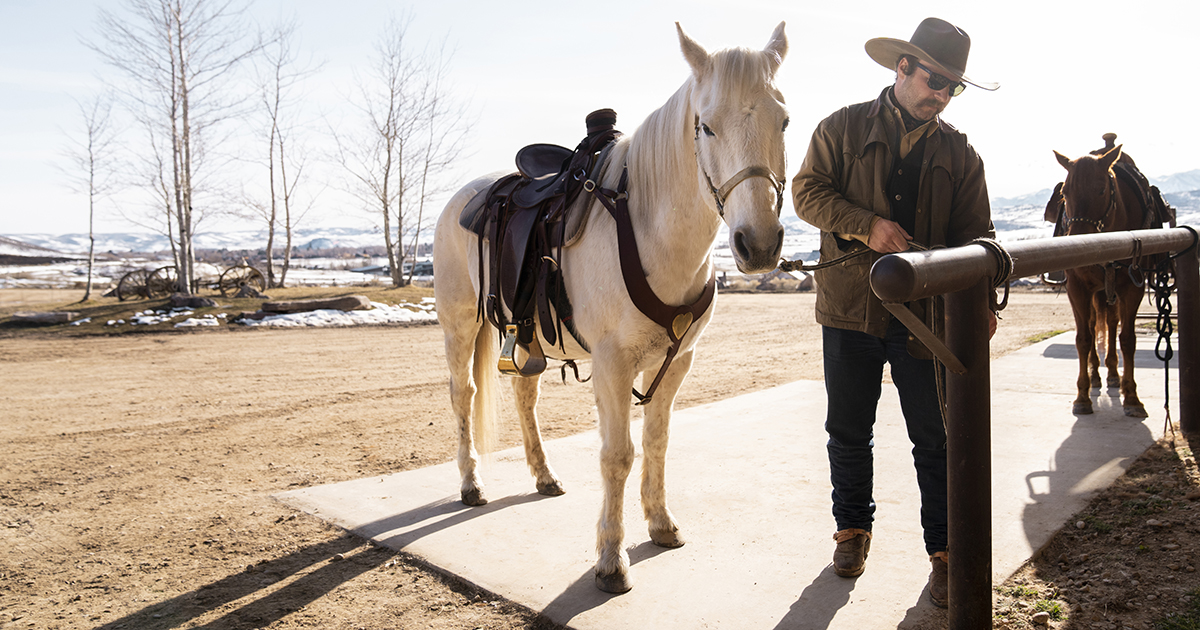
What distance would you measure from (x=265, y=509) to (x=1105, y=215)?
619 cm

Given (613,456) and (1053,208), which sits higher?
(1053,208)

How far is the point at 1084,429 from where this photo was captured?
14.9 feet

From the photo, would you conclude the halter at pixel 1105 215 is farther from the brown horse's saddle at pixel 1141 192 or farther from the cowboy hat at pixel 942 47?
the cowboy hat at pixel 942 47

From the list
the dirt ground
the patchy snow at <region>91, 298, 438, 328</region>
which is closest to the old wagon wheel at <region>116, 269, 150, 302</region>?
the patchy snow at <region>91, 298, 438, 328</region>

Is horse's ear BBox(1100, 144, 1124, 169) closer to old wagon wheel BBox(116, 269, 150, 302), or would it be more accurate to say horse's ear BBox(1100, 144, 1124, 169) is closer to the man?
the man

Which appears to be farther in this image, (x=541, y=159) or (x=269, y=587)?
(x=541, y=159)

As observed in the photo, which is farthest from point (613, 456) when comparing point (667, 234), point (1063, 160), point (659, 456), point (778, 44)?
point (1063, 160)

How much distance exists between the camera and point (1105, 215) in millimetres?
5184

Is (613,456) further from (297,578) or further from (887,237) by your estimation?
(297,578)

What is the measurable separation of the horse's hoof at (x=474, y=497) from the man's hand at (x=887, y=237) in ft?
8.02

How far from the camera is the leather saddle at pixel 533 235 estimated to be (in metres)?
3.07

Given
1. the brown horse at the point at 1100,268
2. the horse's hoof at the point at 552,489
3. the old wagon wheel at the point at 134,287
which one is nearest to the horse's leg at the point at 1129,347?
the brown horse at the point at 1100,268

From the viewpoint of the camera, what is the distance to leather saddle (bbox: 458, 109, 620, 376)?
3072mm

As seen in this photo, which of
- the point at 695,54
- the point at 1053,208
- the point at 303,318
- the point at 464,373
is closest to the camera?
the point at 695,54
